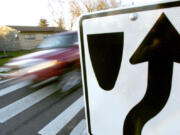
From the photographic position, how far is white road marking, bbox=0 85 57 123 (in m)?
3.03

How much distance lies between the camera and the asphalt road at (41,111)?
8.07 ft

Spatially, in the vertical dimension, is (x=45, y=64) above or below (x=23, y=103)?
above

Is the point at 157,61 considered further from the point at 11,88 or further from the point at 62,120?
the point at 11,88

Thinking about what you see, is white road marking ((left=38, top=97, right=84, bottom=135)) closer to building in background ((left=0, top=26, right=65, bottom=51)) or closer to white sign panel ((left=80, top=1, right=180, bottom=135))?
white sign panel ((left=80, top=1, right=180, bottom=135))

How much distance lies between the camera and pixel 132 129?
2.12 feet

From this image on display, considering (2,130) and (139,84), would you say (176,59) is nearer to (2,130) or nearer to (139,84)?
(139,84)

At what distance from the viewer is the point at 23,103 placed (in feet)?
11.4

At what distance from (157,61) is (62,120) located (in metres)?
2.54

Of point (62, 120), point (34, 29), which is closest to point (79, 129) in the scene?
point (62, 120)

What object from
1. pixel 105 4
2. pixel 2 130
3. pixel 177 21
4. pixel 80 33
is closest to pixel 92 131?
pixel 80 33

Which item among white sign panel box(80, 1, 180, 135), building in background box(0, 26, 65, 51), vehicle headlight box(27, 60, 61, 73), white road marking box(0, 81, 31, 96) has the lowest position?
white road marking box(0, 81, 31, 96)

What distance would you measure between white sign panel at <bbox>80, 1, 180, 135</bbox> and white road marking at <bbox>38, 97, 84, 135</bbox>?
1997 millimetres

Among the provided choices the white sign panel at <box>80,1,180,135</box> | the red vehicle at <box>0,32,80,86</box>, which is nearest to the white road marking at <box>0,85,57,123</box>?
the red vehicle at <box>0,32,80,86</box>

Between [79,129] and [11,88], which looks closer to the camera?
[79,129]
